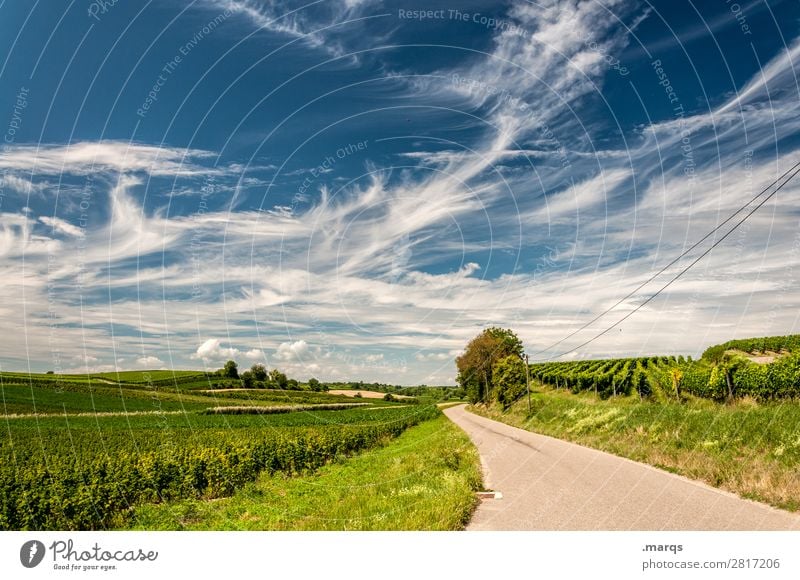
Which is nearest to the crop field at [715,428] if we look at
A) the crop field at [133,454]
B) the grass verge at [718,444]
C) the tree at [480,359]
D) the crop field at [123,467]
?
the grass verge at [718,444]

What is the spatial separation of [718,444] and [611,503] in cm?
489

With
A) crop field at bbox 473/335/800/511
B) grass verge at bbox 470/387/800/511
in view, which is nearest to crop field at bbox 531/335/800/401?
crop field at bbox 473/335/800/511

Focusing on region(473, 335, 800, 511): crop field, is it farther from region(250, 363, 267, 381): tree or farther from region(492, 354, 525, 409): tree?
region(250, 363, 267, 381): tree

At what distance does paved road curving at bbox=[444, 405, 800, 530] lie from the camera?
20.7ft

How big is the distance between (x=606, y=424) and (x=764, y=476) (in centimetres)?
1154

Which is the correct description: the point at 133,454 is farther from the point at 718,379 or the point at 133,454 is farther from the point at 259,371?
the point at 718,379

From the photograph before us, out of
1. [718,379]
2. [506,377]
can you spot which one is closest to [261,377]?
[506,377]

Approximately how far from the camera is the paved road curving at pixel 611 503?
248 inches

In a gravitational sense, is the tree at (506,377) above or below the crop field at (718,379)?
above

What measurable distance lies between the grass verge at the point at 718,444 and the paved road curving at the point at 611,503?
320mm

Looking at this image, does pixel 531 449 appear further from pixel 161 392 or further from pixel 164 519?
pixel 161 392

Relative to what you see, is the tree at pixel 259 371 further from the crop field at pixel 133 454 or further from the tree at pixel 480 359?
the tree at pixel 480 359

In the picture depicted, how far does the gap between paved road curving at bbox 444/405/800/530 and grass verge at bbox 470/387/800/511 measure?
0.32 m

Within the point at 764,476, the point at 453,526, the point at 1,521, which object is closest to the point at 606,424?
the point at 764,476
